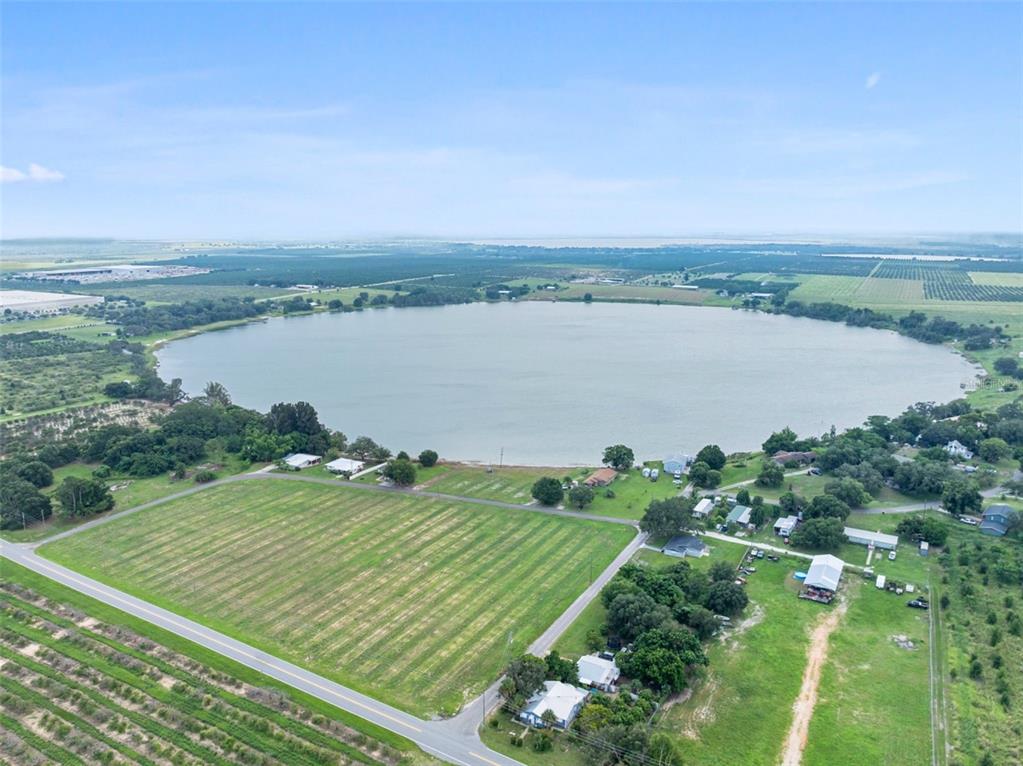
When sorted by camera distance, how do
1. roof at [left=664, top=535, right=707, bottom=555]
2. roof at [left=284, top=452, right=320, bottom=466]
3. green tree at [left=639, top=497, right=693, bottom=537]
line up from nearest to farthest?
1. roof at [left=664, top=535, right=707, bottom=555]
2. green tree at [left=639, top=497, right=693, bottom=537]
3. roof at [left=284, top=452, right=320, bottom=466]

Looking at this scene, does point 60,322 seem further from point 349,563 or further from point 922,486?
point 922,486

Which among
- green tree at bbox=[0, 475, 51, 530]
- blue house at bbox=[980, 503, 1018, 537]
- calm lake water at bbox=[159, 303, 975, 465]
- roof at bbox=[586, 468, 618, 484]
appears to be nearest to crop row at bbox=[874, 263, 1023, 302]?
calm lake water at bbox=[159, 303, 975, 465]

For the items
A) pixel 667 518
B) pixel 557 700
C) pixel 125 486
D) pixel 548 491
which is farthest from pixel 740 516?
pixel 125 486

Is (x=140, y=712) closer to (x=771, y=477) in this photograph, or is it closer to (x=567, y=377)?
(x=771, y=477)

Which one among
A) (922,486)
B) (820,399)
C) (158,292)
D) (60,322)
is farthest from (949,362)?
(158,292)

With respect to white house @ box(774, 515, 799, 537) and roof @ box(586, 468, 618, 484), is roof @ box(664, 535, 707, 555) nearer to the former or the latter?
white house @ box(774, 515, 799, 537)

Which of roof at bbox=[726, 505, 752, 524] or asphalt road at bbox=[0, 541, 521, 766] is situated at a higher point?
roof at bbox=[726, 505, 752, 524]

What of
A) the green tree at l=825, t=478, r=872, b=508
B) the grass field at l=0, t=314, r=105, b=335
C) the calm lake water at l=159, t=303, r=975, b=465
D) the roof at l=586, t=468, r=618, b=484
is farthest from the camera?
the grass field at l=0, t=314, r=105, b=335
